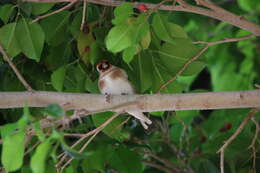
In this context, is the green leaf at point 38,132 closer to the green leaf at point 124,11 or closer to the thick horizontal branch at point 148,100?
the thick horizontal branch at point 148,100

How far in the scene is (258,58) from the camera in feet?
16.3

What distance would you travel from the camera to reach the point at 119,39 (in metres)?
2.63

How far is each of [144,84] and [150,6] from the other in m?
0.46

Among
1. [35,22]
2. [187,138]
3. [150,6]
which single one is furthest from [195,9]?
[187,138]

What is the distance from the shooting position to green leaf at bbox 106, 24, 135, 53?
2.62 meters

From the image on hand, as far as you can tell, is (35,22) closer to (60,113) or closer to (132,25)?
(132,25)

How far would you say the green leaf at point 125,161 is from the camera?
3059 millimetres

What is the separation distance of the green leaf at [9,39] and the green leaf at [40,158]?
41.9 inches

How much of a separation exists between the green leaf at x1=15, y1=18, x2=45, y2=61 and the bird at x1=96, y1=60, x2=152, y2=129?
46 centimetres

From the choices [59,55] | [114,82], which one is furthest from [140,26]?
[114,82]

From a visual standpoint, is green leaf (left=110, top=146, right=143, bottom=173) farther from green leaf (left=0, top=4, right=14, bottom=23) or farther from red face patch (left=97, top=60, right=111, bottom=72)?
green leaf (left=0, top=4, right=14, bottom=23)

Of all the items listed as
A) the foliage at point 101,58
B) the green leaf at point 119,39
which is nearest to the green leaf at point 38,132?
the foliage at point 101,58

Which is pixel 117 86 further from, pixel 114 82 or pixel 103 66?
pixel 103 66

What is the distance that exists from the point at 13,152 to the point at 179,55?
1.26 metres
